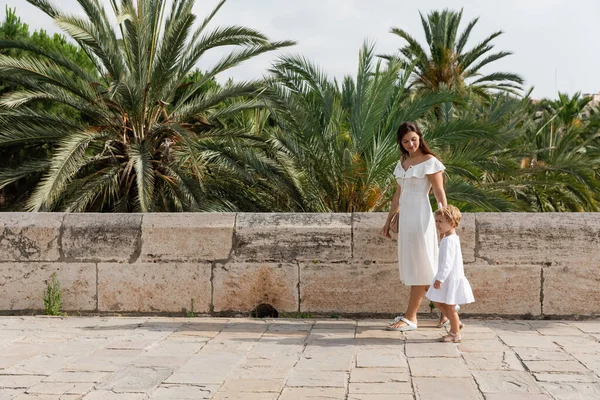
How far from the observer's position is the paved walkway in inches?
142

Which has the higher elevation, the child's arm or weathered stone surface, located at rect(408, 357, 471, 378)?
the child's arm

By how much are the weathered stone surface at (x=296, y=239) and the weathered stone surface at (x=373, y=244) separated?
55mm

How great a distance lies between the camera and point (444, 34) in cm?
2016

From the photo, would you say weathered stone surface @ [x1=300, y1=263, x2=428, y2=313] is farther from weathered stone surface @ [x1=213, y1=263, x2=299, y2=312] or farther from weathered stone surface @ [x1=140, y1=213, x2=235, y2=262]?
weathered stone surface @ [x1=140, y1=213, x2=235, y2=262]

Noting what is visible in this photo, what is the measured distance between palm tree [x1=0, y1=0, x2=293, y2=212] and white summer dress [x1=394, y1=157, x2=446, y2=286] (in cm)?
486

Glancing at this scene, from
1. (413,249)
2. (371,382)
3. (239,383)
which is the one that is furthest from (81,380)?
(413,249)

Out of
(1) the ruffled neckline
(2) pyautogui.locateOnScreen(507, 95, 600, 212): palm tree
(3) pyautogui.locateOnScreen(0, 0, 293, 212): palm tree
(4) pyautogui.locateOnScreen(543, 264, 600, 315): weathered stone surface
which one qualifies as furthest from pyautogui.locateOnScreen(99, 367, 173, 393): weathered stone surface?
(2) pyautogui.locateOnScreen(507, 95, 600, 212): palm tree

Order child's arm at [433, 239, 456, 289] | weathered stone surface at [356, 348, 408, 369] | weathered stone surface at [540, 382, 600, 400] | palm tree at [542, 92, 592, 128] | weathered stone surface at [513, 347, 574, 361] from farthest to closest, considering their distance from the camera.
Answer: palm tree at [542, 92, 592, 128] → child's arm at [433, 239, 456, 289] → weathered stone surface at [513, 347, 574, 361] → weathered stone surface at [356, 348, 408, 369] → weathered stone surface at [540, 382, 600, 400]

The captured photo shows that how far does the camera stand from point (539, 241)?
5.56 metres

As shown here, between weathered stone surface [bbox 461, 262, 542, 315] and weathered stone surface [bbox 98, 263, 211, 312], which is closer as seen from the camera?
weathered stone surface [bbox 461, 262, 542, 315]

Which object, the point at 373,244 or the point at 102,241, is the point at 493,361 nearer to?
the point at 373,244

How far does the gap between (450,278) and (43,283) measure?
3106mm

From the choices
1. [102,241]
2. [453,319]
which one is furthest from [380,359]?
[102,241]

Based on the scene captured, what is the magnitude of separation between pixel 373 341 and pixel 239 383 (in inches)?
50.8
